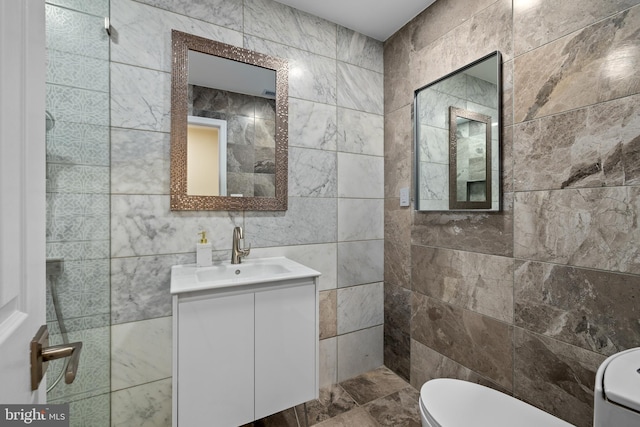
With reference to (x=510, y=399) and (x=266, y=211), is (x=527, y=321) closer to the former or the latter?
(x=510, y=399)

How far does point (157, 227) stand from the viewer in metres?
1.45

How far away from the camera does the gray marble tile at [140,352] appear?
136 centimetres

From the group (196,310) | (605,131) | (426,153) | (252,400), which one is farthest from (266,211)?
(605,131)

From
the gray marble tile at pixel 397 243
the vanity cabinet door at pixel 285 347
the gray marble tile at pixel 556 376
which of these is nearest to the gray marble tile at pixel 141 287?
the vanity cabinet door at pixel 285 347

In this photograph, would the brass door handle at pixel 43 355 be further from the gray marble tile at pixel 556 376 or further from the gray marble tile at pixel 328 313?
the gray marble tile at pixel 556 376

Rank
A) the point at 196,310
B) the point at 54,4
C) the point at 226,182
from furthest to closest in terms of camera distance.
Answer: the point at 226,182, the point at 196,310, the point at 54,4

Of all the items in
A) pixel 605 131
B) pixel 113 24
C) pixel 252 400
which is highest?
pixel 113 24

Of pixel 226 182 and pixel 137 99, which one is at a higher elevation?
pixel 137 99

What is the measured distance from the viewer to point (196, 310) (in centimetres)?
118

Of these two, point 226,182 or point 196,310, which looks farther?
point 226,182

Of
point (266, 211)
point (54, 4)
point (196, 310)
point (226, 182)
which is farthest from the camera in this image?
point (266, 211)

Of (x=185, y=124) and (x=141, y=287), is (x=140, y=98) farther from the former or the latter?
(x=141, y=287)

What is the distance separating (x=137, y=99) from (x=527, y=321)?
2.17 metres

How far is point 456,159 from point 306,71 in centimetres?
111
